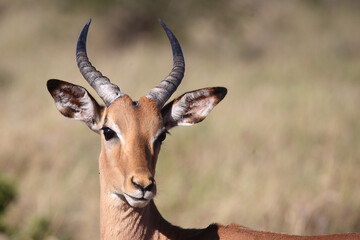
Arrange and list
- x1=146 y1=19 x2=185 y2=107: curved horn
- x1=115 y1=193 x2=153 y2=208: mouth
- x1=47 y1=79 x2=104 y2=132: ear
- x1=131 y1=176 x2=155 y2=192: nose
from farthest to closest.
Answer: x1=146 y1=19 x2=185 y2=107: curved horn
x1=47 y1=79 x2=104 y2=132: ear
x1=115 y1=193 x2=153 y2=208: mouth
x1=131 y1=176 x2=155 y2=192: nose

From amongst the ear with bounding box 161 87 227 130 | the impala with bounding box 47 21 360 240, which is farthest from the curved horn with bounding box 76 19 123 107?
the ear with bounding box 161 87 227 130

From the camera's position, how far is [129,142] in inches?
185

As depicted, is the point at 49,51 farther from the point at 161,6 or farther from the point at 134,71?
the point at 161,6

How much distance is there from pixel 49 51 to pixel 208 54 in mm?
6287

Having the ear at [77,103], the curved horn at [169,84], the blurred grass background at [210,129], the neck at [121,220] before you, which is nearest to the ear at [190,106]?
the curved horn at [169,84]

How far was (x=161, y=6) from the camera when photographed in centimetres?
2323

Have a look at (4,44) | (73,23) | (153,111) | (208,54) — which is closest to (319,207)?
(153,111)

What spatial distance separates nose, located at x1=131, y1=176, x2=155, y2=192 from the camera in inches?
169

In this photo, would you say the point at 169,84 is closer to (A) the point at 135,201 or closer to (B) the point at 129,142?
(B) the point at 129,142

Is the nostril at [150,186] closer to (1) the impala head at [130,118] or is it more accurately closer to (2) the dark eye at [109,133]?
(1) the impala head at [130,118]

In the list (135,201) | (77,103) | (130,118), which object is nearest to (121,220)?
(135,201)

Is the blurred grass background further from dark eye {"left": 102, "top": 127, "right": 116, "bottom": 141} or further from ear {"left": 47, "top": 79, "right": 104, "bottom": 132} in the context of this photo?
dark eye {"left": 102, "top": 127, "right": 116, "bottom": 141}

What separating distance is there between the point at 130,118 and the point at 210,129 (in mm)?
7245

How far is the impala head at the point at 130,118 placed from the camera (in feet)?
14.7
